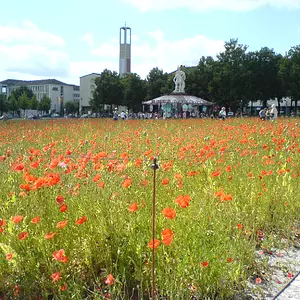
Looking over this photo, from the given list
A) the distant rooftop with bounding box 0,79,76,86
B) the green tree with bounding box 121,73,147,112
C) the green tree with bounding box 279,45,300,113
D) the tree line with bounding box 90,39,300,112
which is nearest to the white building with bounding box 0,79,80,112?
the distant rooftop with bounding box 0,79,76,86

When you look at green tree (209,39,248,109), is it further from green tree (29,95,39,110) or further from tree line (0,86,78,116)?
green tree (29,95,39,110)

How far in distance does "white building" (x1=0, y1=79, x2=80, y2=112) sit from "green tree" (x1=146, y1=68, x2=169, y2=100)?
6791 cm

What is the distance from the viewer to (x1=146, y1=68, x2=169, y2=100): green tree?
60344 mm

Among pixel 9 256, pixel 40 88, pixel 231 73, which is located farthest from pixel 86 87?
pixel 9 256

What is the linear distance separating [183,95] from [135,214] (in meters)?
40.2

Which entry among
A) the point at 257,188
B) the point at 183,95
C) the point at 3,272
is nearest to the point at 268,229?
the point at 257,188

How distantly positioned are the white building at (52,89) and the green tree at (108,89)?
203 feet

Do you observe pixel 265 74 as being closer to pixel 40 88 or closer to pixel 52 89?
pixel 52 89

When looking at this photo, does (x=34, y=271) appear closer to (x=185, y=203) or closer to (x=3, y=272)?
(x=3, y=272)

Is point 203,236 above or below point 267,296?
above

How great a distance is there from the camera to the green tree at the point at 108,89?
213 feet

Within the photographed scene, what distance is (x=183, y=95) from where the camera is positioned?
1684 inches

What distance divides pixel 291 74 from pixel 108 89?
93.2 feet

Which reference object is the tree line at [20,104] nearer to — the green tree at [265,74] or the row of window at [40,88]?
the row of window at [40,88]
